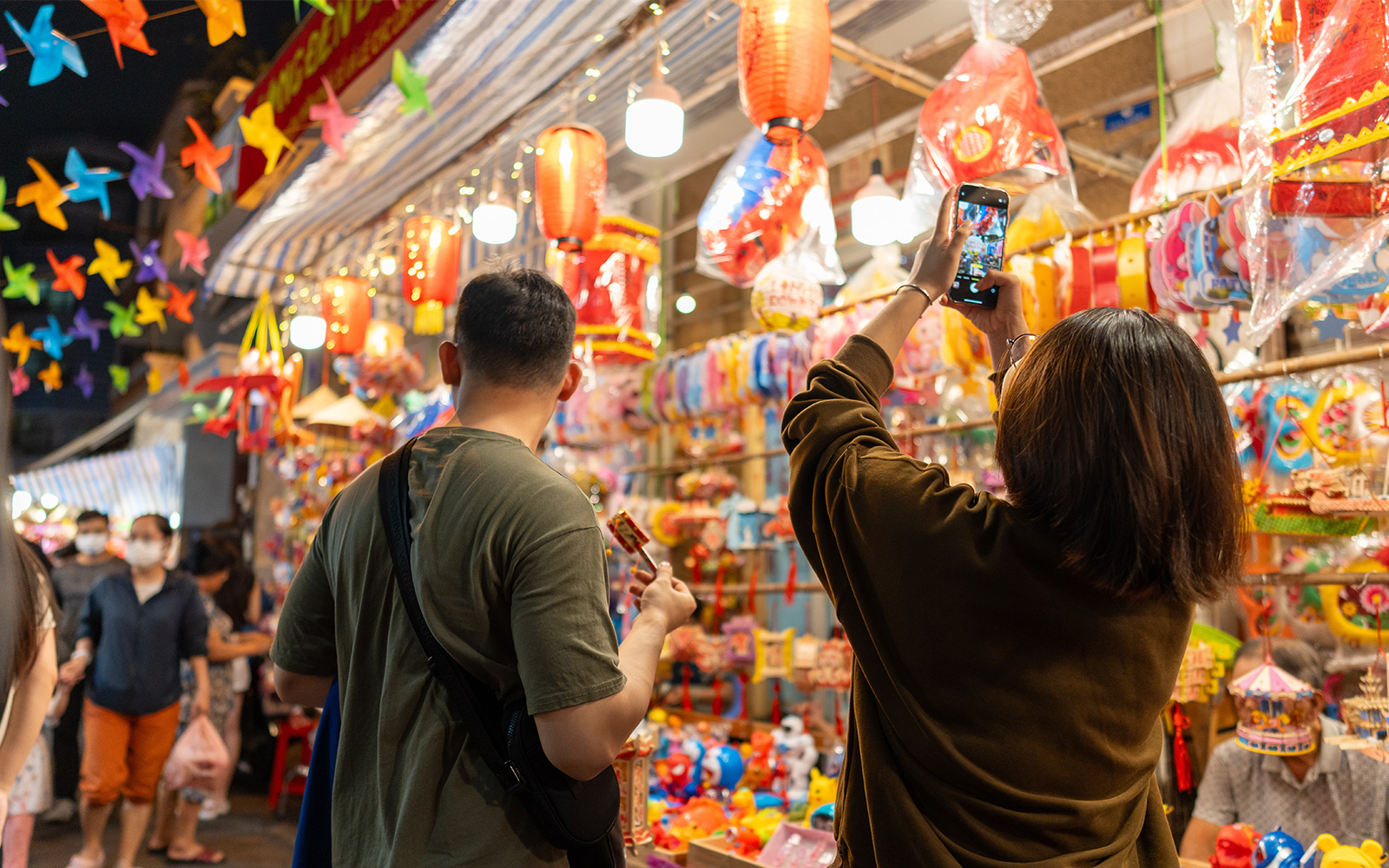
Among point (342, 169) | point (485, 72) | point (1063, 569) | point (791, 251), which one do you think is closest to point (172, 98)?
point (342, 169)

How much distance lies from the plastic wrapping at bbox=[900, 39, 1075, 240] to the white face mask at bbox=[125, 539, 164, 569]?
405cm

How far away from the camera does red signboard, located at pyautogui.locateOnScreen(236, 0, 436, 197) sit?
12.8 feet

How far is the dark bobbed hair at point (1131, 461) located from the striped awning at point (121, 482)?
378 inches

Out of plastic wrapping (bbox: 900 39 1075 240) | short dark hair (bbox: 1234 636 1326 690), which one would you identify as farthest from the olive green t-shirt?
short dark hair (bbox: 1234 636 1326 690)

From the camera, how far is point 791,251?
312cm

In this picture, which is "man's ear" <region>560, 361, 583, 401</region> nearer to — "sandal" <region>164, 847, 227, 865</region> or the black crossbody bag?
the black crossbody bag

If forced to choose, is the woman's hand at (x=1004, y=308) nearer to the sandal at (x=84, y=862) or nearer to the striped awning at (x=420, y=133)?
the striped awning at (x=420, y=133)

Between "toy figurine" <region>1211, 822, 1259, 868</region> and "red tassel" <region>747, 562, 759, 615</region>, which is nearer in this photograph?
"toy figurine" <region>1211, 822, 1259, 868</region>

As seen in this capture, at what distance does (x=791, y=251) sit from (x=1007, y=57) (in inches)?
36.1

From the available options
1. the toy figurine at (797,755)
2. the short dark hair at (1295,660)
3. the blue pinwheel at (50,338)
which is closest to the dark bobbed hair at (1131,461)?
the short dark hair at (1295,660)

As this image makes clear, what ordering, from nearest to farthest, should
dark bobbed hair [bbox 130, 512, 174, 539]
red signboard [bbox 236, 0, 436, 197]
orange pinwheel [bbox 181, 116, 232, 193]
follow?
orange pinwheel [bbox 181, 116, 232, 193], red signboard [bbox 236, 0, 436, 197], dark bobbed hair [bbox 130, 512, 174, 539]

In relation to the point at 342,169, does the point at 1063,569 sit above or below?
below

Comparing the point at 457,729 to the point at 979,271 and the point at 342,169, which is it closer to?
the point at 979,271

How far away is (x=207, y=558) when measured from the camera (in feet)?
18.4
